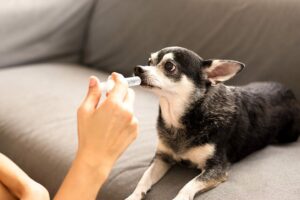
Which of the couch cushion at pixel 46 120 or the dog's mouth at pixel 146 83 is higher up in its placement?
the dog's mouth at pixel 146 83

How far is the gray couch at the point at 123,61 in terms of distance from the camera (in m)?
1.30

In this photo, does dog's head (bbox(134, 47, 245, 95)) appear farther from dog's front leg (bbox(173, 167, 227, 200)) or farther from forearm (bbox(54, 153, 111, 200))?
forearm (bbox(54, 153, 111, 200))

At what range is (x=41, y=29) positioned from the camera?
236 cm

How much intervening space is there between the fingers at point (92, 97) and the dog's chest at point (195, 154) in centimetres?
50

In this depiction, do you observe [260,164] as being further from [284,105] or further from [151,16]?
[151,16]

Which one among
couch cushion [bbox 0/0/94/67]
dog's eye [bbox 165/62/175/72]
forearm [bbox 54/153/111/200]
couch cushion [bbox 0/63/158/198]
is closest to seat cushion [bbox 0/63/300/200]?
couch cushion [bbox 0/63/158/198]

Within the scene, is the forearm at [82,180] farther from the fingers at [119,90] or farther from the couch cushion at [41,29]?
the couch cushion at [41,29]

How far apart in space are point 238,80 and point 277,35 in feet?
0.79

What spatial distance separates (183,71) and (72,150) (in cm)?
47

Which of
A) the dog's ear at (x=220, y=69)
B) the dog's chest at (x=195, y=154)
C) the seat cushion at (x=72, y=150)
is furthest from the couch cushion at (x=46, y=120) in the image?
the dog's ear at (x=220, y=69)

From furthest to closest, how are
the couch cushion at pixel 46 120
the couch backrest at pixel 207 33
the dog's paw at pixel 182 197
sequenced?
the couch backrest at pixel 207 33
the couch cushion at pixel 46 120
the dog's paw at pixel 182 197

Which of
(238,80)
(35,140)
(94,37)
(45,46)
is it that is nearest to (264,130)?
(238,80)

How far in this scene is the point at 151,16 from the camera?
6.86ft

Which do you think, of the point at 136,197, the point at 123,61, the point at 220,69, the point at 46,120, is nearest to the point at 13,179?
the point at 136,197
